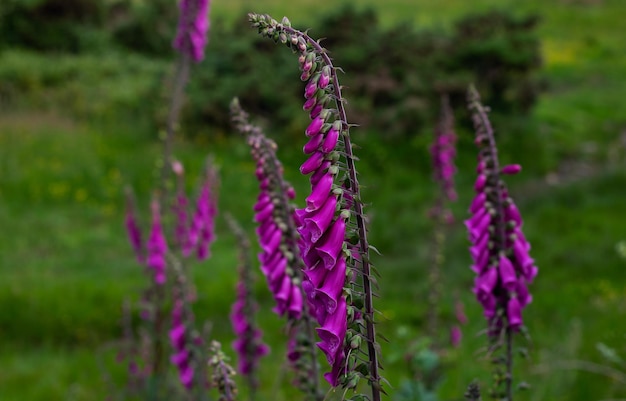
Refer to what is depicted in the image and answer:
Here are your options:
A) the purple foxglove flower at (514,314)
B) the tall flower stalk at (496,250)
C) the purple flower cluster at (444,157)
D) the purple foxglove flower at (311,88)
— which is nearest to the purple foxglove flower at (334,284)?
the purple foxglove flower at (311,88)

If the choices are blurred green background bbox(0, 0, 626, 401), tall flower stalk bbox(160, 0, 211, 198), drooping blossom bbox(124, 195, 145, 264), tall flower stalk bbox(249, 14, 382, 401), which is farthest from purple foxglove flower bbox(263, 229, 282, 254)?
blurred green background bbox(0, 0, 626, 401)

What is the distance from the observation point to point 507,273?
2.32 m

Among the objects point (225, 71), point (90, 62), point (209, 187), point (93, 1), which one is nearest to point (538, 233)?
point (209, 187)

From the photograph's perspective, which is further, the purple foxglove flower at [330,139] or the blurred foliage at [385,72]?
the blurred foliage at [385,72]

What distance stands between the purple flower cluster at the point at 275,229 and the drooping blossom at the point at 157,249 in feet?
7.17

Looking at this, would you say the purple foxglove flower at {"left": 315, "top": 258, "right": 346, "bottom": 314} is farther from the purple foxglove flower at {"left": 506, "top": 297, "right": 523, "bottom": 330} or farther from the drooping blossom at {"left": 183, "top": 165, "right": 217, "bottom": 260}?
the drooping blossom at {"left": 183, "top": 165, "right": 217, "bottom": 260}

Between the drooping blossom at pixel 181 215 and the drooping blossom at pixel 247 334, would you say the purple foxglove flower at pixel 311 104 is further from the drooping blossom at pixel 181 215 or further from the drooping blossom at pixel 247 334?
the drooping blossom at pixel 181 215

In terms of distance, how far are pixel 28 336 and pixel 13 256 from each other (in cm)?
251

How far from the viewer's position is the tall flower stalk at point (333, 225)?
145cm

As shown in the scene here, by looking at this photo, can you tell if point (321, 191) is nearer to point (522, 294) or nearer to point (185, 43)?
point (522, 294)

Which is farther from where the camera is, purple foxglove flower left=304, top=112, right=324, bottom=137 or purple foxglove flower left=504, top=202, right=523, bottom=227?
purple foxglove flower left=504, top=202, right=523, bottom=227

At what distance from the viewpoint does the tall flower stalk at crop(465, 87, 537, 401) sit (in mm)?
2312

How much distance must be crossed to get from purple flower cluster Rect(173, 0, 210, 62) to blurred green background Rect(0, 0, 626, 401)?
1.17 metres

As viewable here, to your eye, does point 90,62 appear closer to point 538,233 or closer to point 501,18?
point 501,18
